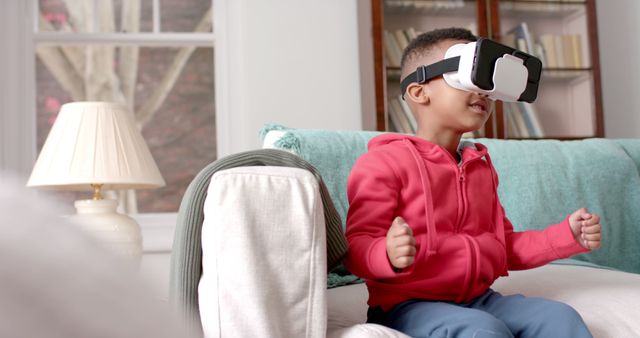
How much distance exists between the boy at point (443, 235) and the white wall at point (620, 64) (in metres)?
2.54

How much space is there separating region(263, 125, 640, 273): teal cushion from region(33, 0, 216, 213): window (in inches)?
63.7

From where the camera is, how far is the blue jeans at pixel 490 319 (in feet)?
3.40

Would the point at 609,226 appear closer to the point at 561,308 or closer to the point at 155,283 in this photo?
the point at 561,308

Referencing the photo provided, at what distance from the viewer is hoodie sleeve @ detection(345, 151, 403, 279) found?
1109 millimetres

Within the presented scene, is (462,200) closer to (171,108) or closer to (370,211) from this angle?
(370,211)

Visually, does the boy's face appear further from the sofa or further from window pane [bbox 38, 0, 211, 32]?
window pane [bbox 38, 0, 211, 32]

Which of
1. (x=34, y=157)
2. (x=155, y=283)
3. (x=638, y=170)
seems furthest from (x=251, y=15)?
(x=155, y=283)

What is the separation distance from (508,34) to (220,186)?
267cm

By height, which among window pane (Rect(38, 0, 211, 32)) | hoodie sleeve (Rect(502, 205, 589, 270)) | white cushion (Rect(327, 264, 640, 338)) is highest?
window pane (Rect(38, 0, 211, 32))

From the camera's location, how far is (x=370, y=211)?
1.18 m

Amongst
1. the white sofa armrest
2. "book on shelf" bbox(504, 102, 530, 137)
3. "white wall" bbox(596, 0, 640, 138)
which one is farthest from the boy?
"white wall" bbox(596, 0, 640, 138)

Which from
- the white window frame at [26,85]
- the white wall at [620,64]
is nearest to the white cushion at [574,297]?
the white window frame at [26,85]

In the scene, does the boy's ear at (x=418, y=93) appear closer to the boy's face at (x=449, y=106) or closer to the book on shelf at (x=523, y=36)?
the boy's face at (x=449, y=106)

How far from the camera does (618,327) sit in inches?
46.2
